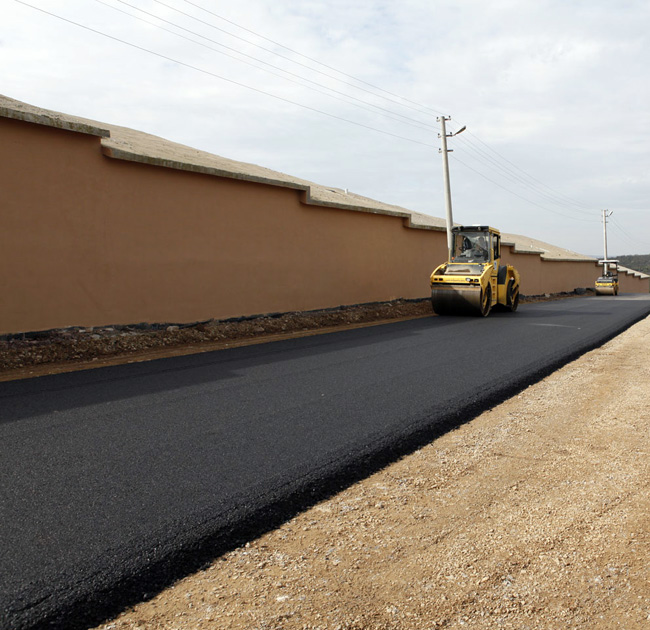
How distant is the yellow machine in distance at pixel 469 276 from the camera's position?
16.0m

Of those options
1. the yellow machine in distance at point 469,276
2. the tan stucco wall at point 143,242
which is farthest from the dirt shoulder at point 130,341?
the yellow machine in distance at point 469,276

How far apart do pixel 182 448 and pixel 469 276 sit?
13002 millimetres

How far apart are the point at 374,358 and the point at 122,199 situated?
5.62 metres

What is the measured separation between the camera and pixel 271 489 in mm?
3562

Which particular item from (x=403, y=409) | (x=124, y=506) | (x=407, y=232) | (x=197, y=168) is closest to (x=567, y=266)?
(x=407, y=232)

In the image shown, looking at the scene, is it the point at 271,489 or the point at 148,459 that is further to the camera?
the point at 148,459

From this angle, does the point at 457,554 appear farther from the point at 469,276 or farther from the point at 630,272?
the point at 630,272

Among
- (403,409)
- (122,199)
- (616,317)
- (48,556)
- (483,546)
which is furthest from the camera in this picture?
(616,317)

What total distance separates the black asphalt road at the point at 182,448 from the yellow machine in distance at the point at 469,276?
23.7ft

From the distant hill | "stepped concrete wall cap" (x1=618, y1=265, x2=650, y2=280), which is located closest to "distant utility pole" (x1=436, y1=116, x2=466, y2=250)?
"stepped concrete wall cap" (x1=618, y1=265, x2=650, y2=280)

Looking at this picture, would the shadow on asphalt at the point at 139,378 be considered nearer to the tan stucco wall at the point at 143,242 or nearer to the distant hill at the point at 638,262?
the tan stucco wall at the point at 143,242

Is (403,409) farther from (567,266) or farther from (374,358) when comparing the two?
(567,266)

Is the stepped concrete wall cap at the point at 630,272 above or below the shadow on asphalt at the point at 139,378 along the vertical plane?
below

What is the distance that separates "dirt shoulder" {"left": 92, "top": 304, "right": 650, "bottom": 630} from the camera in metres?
2.41
